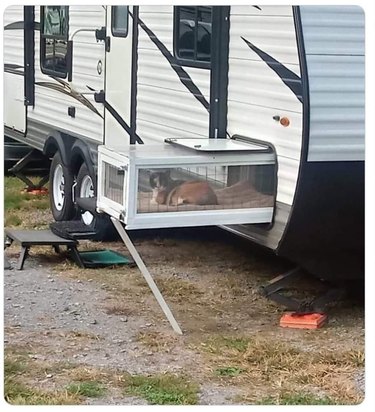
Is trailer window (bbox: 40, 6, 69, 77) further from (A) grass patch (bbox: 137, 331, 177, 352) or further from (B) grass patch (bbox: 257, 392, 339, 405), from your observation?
(B) grass patch (bbox: 257, 392, 339, 405)

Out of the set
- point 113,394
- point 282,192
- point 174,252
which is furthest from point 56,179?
point 113,394

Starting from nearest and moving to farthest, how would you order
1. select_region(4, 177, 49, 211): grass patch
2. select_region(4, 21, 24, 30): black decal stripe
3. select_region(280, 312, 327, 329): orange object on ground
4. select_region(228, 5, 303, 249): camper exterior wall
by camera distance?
select_region(228, 5, 303, 249): camper exterior wall
select_region(280, 312, 327, 329): orange object on ground
select_region(4, 21, 24, 30): black decal stripe
select_region(4, 177, 49, 211): grass patch

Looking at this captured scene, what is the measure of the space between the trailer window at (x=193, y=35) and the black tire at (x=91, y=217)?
5.86ft

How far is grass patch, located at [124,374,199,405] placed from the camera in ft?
14.7

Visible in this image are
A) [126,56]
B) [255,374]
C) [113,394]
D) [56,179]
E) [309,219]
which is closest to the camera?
[113,394]

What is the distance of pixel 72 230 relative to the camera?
723 cm

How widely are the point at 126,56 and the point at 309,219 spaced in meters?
2.17

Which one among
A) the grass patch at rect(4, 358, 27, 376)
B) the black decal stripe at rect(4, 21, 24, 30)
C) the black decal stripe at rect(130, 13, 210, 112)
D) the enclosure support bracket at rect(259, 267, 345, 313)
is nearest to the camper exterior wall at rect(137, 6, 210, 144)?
the black decal stripe at rect(130, 13, 210, 112)

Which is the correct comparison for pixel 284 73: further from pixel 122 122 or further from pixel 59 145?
pixel 59 145

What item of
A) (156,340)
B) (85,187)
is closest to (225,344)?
(156,340)

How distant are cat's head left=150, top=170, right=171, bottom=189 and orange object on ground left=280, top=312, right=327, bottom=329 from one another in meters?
1.12

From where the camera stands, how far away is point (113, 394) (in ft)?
15.0

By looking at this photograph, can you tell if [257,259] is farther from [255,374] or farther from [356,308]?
[255,374]

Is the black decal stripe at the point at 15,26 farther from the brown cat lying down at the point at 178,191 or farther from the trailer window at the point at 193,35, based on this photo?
the brown cat lying down at the point at 178,191
